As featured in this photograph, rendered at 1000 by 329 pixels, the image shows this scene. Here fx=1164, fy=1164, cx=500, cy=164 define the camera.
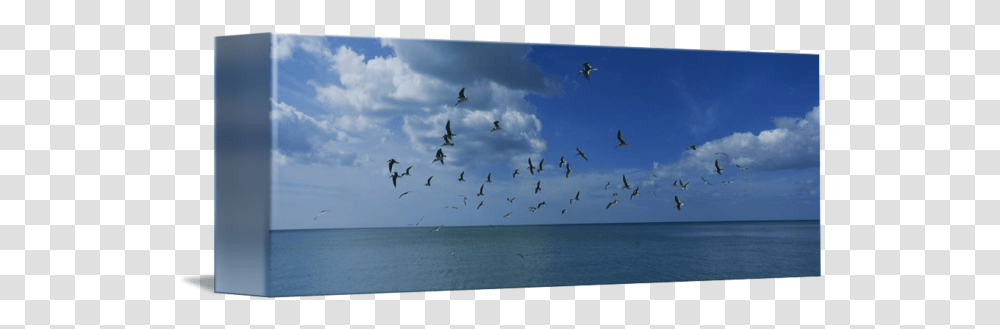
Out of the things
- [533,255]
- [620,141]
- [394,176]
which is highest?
[620,141]

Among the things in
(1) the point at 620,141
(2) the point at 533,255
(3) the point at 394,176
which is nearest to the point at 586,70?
(1) the point at 620,141

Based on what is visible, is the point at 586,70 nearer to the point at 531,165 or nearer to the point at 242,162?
the point at 531,165

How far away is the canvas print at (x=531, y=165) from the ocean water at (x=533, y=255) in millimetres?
24

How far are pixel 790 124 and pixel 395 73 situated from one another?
565 cm

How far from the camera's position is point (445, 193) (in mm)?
14375

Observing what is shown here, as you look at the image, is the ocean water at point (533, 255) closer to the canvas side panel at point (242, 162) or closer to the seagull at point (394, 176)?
the canvas side panel at point (242, 162)

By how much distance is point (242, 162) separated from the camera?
1370cm

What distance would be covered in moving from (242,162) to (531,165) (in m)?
3.62

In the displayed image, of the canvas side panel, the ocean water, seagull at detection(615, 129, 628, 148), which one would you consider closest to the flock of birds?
seagull at detection(615, 129, 628, 148)

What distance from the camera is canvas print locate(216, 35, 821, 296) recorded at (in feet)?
44.7

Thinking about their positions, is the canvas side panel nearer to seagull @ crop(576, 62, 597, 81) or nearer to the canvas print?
the canvas print

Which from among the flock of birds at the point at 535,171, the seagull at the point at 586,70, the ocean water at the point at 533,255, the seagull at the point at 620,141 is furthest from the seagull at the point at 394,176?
the seagull at the point at 620,141

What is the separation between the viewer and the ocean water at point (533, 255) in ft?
44.7

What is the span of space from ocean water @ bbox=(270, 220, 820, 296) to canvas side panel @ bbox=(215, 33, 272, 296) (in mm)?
329
